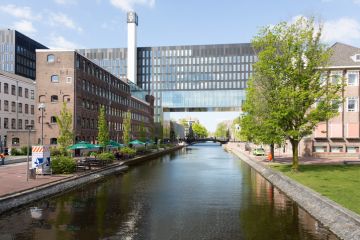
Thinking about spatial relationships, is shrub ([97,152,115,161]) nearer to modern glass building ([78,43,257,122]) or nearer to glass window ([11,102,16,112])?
glass window ([11,102,16,112])

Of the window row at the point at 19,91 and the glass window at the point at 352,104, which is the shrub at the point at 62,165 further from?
the glass window at the point at 352,104

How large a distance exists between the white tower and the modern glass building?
10.5 ft

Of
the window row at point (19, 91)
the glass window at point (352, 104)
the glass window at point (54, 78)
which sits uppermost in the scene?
the glass window at point (54, 78)

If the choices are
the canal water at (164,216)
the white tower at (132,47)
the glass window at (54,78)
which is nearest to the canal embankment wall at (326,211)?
the canal water at (164,216)

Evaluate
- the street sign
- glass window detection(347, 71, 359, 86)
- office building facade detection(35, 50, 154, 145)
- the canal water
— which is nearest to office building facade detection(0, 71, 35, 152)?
office building facade detection(35, 50, 154, 145)

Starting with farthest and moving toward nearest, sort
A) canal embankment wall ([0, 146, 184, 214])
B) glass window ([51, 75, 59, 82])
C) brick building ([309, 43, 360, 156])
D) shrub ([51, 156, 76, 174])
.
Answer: glass window ([51, 75, 59, 82]) → brick building ([309, 43, 360, 156]) → shrub ([51, 156, 76, 174]) → canal embankment wall ([0, 146, 184, 214])

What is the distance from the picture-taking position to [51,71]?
65188mm

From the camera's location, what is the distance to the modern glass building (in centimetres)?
15275

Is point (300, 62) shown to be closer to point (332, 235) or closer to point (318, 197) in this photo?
point (318, 197)

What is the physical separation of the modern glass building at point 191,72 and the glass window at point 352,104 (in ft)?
298

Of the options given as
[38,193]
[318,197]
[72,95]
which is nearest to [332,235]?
[318,197]

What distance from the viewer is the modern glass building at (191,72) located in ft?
501

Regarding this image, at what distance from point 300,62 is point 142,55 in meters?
130

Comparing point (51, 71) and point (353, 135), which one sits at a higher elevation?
point (51, 71)
